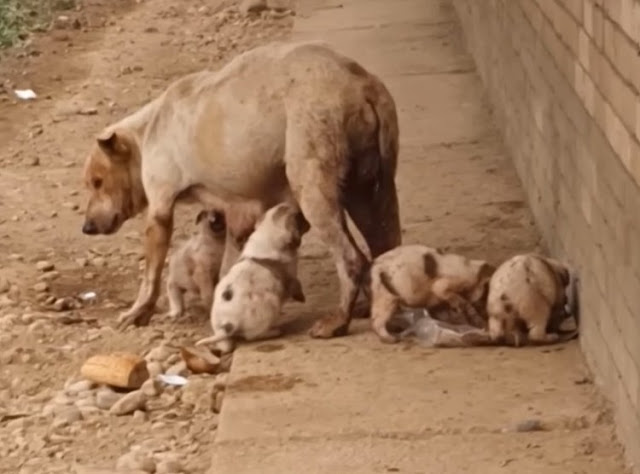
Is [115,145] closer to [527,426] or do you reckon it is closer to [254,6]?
[527,426]

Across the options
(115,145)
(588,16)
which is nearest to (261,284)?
(115,145)

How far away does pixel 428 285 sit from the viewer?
24.1 feet

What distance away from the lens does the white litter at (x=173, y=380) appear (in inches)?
298

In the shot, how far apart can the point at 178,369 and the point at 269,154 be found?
108cm

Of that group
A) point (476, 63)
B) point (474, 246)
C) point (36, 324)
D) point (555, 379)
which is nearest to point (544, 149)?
point (474, 246)

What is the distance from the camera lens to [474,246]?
879 cm

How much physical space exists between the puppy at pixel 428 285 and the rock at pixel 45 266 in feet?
8.97

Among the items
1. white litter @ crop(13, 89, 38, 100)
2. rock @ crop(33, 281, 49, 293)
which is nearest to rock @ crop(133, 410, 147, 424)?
rock @ crop(33, 281, 49, 293)

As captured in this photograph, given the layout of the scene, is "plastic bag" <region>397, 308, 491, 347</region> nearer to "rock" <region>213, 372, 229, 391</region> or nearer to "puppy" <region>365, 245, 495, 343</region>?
"puppy" <region>365, 245, 495, 343</region>

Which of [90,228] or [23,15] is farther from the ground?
[90,228]

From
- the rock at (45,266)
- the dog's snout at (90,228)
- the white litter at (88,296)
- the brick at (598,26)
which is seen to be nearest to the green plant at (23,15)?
the rock at (45,266)

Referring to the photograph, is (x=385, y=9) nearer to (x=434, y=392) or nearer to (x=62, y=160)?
(x=62, y=160)

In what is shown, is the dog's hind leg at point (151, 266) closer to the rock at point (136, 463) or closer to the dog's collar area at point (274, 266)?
the dog's collar area at point (274, 266)

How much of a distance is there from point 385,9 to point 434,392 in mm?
9587
